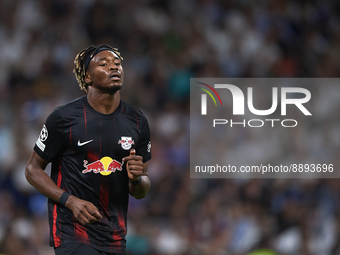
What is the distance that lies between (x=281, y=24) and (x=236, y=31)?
0.98m

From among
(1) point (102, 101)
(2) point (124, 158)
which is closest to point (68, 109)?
(1) point (102, 101)

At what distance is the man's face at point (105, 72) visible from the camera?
3.82m

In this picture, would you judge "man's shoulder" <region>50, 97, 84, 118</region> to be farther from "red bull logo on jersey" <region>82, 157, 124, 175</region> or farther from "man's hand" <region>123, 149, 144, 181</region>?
"man's hand" <region>123, 149, 144, 181</region>

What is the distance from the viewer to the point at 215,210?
766cm

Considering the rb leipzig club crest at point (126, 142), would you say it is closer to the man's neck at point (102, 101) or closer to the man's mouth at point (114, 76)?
the man's neck at point (102, 101)

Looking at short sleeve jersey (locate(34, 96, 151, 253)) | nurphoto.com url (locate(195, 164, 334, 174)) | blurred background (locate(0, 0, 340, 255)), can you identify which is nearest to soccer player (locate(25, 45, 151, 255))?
short sleeve jersey (locate(34, 96, 151, 253))

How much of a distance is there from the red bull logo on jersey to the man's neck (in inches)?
15.7

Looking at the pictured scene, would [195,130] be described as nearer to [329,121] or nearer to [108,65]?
[329,121]

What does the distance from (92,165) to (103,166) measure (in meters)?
0.08

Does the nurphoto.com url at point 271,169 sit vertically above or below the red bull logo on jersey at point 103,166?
above

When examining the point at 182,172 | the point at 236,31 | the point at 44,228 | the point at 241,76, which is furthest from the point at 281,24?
the point at 44,228

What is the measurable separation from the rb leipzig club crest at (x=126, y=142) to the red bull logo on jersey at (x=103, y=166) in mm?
138

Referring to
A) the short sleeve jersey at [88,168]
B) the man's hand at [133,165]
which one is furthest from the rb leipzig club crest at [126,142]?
the man's hand at [133,165]

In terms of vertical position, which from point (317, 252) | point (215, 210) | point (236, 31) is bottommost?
point (317, 252)
